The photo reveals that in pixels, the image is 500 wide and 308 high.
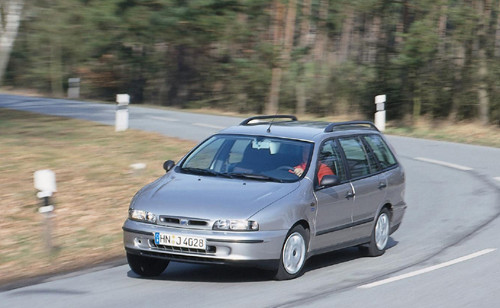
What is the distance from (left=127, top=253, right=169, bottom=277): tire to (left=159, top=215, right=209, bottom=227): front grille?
0.63m

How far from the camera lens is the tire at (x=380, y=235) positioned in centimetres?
1045

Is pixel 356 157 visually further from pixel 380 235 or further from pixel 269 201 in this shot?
pixel 269 201

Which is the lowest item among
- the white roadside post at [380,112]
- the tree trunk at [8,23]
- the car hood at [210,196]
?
the white roadside post at [380,112]

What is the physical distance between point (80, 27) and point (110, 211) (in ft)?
98.5

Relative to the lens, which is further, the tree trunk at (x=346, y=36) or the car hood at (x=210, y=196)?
the tree trunk at (x=346, y=36)

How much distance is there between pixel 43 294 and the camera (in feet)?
26.7

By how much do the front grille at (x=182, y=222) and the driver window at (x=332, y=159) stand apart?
1802 millimetres

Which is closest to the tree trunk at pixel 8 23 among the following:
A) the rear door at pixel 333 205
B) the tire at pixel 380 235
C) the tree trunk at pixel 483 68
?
the tree trunk at pixel 483 68

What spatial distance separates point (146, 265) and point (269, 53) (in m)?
25.7

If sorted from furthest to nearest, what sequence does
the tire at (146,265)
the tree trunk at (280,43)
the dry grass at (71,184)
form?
the tree trunk at (280,43)
the dry grass at (71,184)
the tire at (146,265)

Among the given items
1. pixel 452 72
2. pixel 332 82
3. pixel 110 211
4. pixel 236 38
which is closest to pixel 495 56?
pixel 452 72

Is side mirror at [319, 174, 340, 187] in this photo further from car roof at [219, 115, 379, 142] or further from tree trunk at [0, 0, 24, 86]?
tree trunk at [0, 0, 24, 86]

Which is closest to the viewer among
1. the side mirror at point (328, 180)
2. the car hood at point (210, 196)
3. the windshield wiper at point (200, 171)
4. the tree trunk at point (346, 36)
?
the car hood at point (210, 196)

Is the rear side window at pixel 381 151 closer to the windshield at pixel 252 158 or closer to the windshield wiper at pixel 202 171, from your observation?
the windshield at pixel 252 158
